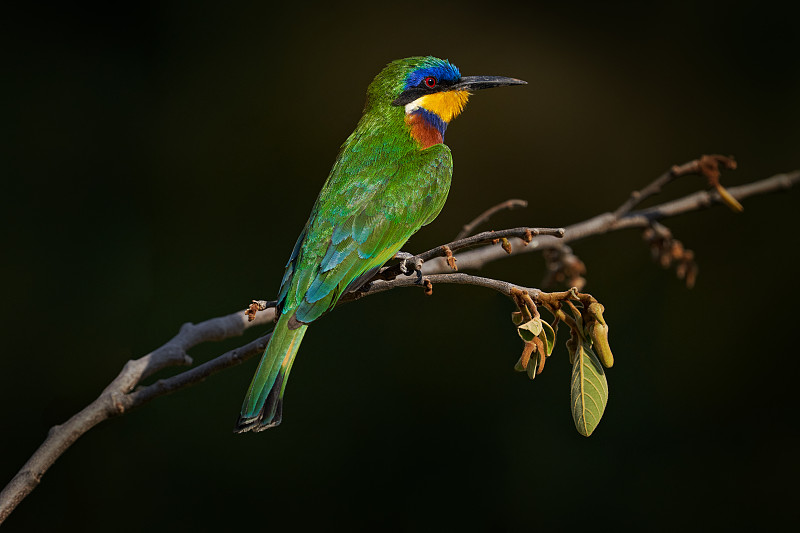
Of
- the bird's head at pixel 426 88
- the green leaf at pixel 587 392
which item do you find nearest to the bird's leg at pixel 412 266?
the green leaf at pixel 587 392

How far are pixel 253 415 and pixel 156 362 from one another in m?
0.21

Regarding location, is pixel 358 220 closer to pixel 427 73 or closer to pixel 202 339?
pixel 202 339

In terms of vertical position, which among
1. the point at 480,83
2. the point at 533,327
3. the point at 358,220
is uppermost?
the point at 480,83

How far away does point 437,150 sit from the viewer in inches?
71.5

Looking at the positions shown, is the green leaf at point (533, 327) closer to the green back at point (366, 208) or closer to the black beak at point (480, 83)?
the green back at point (366, 208)

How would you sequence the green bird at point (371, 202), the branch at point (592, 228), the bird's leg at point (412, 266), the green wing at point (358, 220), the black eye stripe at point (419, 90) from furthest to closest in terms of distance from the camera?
the black eye stripe at point (419, 90), the branch at point (592, 228), the green wing at point (358, 220), the green bird at point (371, 202), the bird's leg at point (412, 266)

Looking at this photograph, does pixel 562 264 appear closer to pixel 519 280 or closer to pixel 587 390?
pixel 519 280

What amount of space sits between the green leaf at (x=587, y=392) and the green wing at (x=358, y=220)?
510 millimetres

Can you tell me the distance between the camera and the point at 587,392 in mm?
991

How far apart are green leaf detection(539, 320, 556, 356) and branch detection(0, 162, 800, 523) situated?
42 millimetres

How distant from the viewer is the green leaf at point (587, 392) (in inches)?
38.8

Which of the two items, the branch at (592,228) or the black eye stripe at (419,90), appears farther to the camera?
the black eye stripe at (419,90)

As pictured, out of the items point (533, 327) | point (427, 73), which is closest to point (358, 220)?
point (427, 73)

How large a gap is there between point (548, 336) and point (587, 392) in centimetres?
9
